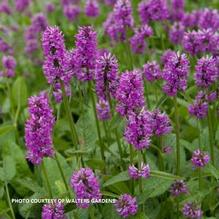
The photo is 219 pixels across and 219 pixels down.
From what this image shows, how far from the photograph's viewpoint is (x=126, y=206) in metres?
2.94

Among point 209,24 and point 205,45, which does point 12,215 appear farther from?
point 209,24

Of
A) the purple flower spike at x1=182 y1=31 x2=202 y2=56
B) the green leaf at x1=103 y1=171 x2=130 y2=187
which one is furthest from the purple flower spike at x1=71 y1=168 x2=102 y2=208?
the purple flower spike at x1=182 y1=31 x2=202 y2=56

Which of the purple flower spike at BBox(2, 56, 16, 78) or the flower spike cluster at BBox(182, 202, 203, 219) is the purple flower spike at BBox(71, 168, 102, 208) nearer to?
the flower spike cluster at BBox(182, 202, 203, 219)

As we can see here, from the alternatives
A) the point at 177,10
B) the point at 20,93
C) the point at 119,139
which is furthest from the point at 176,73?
the point at 177,10

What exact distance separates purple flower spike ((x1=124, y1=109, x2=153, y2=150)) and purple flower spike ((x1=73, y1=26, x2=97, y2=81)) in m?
0.51

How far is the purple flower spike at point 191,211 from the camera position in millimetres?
3041

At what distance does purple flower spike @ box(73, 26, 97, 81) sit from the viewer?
10.2 feet

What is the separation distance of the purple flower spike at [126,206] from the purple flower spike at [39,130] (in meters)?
0.47


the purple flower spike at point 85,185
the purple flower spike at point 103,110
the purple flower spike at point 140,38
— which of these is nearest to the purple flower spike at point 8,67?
the purple flower spike at point 140,38

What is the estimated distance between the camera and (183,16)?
221 inches

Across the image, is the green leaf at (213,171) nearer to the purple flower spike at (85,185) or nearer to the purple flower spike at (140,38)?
the purple flower spike at (85,185)

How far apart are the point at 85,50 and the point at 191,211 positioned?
43.9 inches

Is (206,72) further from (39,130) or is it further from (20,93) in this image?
(20,93)

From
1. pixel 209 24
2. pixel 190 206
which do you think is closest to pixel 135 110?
pixel 190 206
